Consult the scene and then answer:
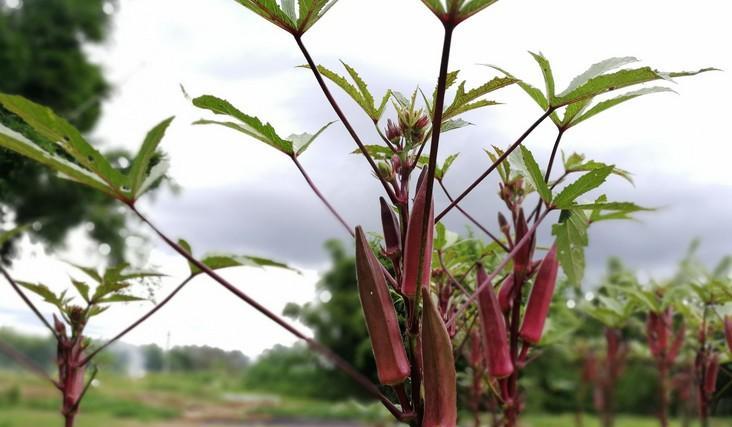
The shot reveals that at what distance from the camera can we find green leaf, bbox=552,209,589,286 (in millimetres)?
798

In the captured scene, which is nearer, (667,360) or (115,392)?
(667,360)

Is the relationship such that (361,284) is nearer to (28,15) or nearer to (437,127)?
(437,127)

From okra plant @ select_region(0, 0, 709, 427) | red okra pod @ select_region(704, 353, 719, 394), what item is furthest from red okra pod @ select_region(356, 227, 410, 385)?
red okra pod @ select_region(704, 353, 719, 394)

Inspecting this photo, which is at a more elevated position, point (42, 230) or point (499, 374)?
point (42, 230)

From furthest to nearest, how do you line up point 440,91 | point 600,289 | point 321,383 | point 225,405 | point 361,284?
point 321,383 → point 225,405 → point 600,289 → point 361,284 → point 440,91

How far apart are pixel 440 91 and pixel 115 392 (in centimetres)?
1801

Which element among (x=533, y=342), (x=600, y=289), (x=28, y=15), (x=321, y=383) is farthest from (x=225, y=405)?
(x=533, y=342)

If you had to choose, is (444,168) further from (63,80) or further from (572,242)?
(63,80)

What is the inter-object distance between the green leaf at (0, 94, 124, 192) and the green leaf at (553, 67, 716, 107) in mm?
440

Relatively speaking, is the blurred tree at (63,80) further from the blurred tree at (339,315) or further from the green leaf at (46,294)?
the green leaf at (46,294)

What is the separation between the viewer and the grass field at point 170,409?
965cm

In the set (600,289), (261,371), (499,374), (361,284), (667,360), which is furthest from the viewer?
(261,371)

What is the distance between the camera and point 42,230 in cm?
907

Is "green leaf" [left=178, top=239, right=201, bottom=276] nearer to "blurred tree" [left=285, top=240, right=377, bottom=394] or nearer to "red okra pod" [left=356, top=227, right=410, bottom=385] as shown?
"red okra pod" [left=356, top=227, right=410, bottom=385]
